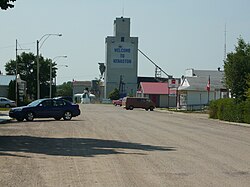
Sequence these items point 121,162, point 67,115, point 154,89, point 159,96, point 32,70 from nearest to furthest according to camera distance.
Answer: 1. point 121,162
2. point 67,115
3. point 159,96
4. point 154,89
5. point 32,70

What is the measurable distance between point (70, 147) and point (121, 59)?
116m

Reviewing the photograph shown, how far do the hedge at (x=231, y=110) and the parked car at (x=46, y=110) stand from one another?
499 inches

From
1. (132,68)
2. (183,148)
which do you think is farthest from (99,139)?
(132,68)

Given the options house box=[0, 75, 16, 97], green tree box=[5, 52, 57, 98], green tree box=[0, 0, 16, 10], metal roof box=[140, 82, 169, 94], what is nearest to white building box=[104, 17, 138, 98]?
green tree box=[5, 52, 57, 98]

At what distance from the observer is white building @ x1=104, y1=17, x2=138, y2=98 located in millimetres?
134375

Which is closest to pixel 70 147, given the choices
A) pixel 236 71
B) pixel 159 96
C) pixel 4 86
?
pixel 236 71

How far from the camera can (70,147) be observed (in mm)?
18875

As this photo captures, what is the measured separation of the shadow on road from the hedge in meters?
22.6

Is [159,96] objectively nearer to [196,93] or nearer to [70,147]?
[196,93]

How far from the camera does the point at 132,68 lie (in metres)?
138

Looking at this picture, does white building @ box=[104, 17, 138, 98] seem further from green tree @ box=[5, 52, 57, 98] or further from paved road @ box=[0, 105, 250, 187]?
paved road @ box=[0, 105, 250, 187]

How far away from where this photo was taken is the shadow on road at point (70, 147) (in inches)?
682

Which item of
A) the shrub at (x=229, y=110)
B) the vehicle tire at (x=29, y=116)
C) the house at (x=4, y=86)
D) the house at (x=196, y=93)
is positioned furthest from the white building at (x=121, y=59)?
the vehicle tire at (x=29, y=116)

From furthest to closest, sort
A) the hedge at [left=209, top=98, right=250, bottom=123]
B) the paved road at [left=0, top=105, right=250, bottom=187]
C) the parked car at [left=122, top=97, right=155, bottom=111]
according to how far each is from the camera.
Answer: the parked car at [left=122, top=97, right=155, bottom=111] → the hedge at [left=209, top=98, right=250, bottom=123] → the paved road at [left=0, top=105, right=250, bottom=187]
